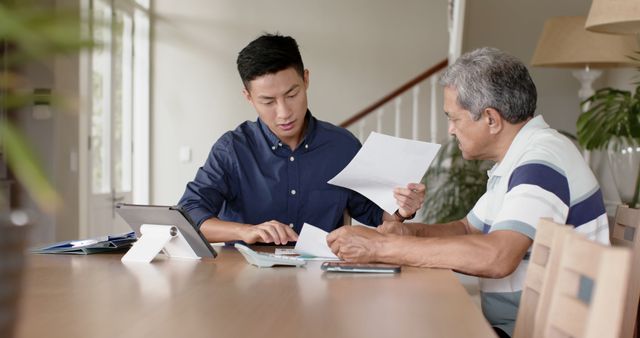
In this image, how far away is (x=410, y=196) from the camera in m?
2.38

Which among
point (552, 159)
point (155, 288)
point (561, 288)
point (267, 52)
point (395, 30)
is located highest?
point (395, 30)

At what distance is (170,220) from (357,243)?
49 centimetres

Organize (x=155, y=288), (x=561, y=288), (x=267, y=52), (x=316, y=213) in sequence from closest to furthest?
(x=561, y=288) < (x=155, y=288) < (x=267, y=52) < (x=316, y=213)

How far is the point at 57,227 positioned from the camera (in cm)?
478

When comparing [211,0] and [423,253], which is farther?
[211,0]

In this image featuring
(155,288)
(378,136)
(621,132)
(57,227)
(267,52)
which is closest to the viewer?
(155,288)

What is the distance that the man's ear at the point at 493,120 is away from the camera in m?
2.18

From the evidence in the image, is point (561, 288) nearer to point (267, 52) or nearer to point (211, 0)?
point (267, 52)

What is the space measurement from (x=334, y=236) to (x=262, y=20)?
226 inches

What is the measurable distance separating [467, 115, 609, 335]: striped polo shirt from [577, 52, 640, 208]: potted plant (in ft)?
7.82

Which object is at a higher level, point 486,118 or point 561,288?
point 486,118

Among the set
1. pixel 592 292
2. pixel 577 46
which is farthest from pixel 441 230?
pixel 577 46

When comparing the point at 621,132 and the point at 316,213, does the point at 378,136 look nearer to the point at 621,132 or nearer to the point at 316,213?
the point at 316,213

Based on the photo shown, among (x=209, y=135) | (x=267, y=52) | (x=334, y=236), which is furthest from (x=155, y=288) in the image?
(x=209, y=135)
